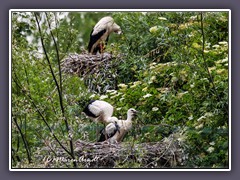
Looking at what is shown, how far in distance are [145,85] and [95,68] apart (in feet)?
1.30

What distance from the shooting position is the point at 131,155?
7.23m

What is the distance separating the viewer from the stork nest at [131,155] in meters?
7.21

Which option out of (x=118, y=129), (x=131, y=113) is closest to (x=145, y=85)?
(x=131, y=113)

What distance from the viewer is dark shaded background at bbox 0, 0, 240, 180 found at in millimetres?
7211

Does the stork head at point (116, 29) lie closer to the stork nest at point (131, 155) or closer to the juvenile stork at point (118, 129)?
the juvenile stork at point (118, 129)

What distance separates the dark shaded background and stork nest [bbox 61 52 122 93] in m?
0.38

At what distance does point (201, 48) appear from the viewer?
729cm

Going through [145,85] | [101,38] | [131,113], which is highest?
[101,38]

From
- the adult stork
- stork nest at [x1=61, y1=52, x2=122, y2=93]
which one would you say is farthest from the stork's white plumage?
the adult stork

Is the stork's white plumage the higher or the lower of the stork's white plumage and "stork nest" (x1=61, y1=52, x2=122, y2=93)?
the lower

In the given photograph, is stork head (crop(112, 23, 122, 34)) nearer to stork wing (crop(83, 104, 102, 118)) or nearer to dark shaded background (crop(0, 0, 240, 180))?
dark shaded background (crop(0, 0, 240, 180))
